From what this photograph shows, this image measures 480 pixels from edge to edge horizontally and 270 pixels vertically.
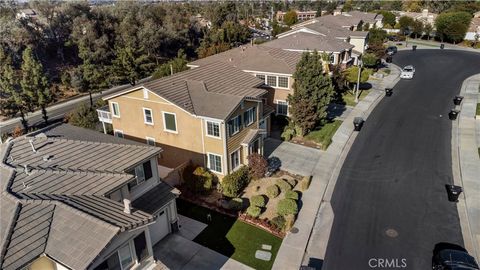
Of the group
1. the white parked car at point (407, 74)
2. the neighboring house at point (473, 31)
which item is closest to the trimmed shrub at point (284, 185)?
the white parked car at point (407, 74)

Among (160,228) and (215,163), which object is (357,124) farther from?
(160,228)

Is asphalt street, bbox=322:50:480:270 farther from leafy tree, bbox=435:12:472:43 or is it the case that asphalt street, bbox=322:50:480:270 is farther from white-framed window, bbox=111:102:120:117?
leafy tree, bbox=435:12:472:43

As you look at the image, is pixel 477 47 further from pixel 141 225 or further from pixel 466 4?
pixel 141 225

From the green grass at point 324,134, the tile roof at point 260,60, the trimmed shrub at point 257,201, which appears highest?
the tile roof at point 260,60

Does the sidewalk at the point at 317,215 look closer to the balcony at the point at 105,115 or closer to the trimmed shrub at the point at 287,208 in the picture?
the trimmed shrub at the point at 287,208

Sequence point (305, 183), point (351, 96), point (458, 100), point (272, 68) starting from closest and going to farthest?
point (305, 183) < point (272, 68) < point (458, 100) < point (351, 96)

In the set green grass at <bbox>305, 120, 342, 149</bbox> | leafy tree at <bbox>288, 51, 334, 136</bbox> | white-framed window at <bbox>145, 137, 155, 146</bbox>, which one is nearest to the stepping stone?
white-framed window at <bbox>145, 137, 155, 146</bbox>

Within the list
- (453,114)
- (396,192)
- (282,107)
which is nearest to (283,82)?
(282,107)
